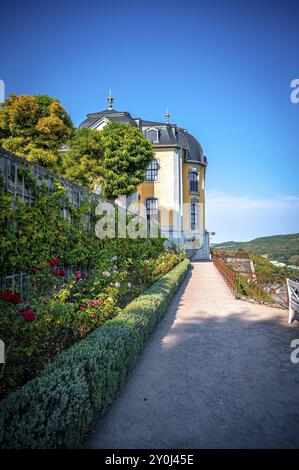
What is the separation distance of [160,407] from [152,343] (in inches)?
73.1

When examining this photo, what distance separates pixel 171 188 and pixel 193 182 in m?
3.98

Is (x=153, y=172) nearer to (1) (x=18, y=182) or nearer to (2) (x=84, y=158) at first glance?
(2) (x=84, y=158)

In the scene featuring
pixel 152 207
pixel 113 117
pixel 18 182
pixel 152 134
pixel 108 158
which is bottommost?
pixel 18 182

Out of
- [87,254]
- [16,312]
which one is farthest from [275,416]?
[87,254]

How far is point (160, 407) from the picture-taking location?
8.98 feet

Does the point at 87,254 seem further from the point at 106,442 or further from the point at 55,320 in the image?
the point at 106,442

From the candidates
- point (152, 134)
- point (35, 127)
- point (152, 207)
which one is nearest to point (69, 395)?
point (35, 127)

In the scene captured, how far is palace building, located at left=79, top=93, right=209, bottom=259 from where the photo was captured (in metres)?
24.7

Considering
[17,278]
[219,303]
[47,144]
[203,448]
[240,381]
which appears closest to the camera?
[203,448]

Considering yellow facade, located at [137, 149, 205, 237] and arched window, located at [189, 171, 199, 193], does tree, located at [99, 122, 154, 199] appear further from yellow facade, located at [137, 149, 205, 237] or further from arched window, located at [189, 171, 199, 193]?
arched window, located at [189, 171, 199, 193]

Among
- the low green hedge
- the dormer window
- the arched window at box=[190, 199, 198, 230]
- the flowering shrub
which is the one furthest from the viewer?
the arched window at box=[190, 199, 198, 230]

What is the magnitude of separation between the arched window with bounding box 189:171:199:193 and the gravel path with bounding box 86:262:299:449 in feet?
76.5

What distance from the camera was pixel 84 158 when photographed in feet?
49.5

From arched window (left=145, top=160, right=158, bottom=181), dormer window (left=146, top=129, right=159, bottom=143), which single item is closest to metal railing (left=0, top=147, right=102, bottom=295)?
arched window (left=145, top=160, right=158, bottom=181)
